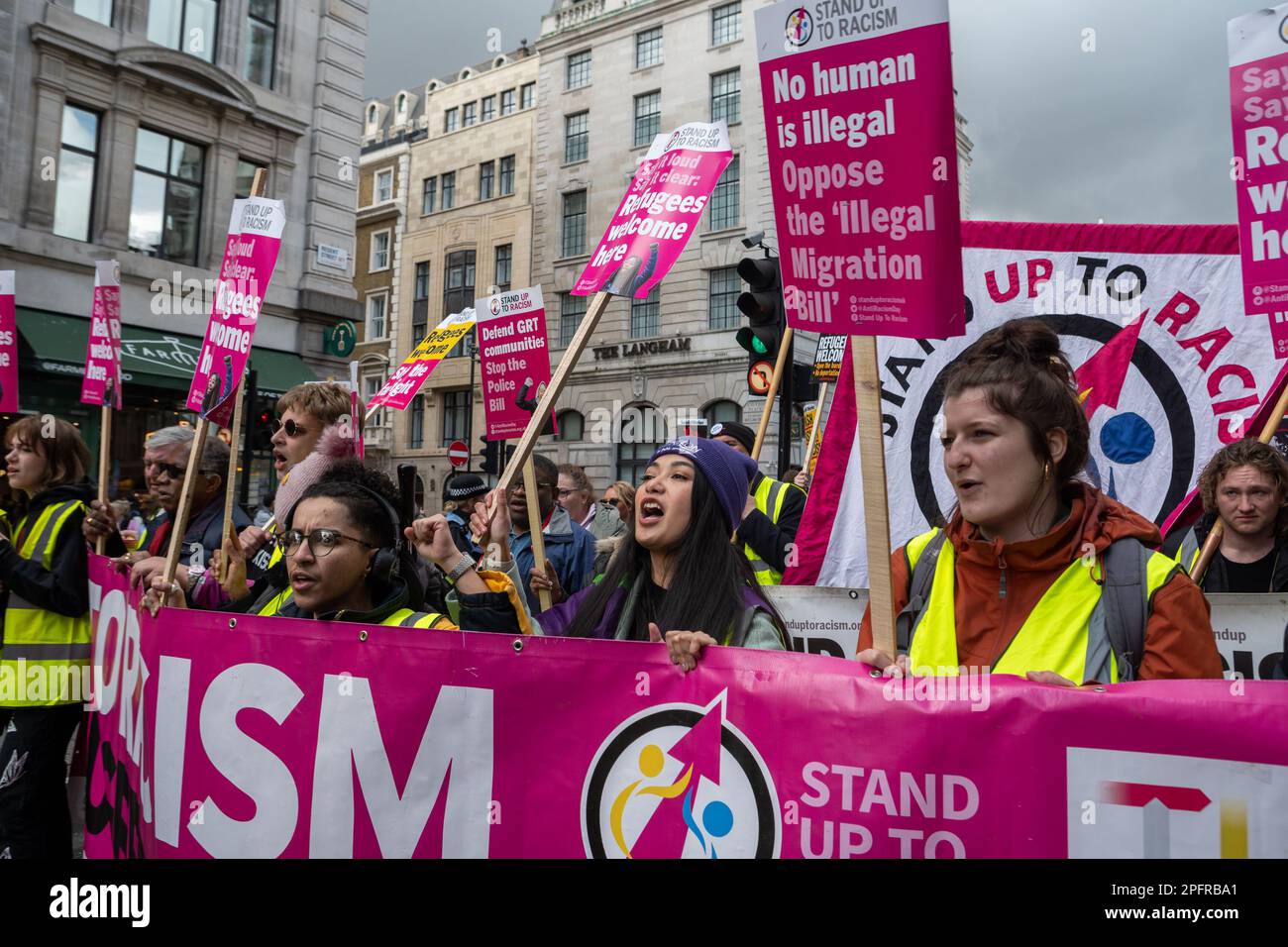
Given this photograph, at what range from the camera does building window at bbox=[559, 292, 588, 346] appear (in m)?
32.8

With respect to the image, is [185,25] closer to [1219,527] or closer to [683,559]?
[683,559]

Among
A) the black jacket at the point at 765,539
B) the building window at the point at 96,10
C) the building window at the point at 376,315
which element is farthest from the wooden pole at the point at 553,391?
the building window at the point at 376,315

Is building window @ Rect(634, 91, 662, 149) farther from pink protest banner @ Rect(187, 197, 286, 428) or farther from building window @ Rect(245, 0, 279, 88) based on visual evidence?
pink protest banner @ Rect(187, 197, 286, 428)

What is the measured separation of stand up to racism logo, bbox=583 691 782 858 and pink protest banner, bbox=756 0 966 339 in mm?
825

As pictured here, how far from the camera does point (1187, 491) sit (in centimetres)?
375

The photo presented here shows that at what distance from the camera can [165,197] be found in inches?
661

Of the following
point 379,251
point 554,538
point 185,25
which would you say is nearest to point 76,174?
point 185,25

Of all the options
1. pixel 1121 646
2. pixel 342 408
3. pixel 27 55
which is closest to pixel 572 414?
pixel 27 55

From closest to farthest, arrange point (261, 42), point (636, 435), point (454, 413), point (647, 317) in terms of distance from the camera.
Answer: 1. point (261, 42)
2. point (647, 317)
3. point (636, 435)
4. point (454, 413)

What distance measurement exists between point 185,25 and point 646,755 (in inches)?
741

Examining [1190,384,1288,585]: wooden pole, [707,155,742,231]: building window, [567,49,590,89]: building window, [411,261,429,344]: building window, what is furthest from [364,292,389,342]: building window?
[1190,384,1288,585]: wooden pole

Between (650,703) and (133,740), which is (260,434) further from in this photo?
(650,703)

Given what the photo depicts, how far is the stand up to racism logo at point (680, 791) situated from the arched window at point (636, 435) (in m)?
29.0
